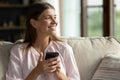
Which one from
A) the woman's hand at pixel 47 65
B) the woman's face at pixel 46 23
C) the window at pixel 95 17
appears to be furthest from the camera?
the window at pixel 95 17

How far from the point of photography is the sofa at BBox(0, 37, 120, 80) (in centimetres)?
201

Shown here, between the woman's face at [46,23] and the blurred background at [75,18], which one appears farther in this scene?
the blurred background at [75,18]

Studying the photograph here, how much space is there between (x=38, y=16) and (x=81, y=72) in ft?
1.63

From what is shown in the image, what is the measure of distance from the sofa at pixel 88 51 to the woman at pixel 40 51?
11cm

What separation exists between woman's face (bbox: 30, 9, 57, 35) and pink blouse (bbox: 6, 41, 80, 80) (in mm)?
126

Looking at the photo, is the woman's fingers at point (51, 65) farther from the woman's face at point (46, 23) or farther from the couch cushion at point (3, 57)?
the couch cushion at point (3, 57)

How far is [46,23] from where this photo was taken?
185cm

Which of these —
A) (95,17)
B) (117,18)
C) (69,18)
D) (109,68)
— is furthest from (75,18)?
(109,68)

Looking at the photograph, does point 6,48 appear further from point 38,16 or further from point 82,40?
point 82,40

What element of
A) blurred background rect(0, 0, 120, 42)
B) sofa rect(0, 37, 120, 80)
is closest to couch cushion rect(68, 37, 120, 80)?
sofa rect(0, 37, 120, 80)

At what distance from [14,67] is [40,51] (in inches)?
8.1

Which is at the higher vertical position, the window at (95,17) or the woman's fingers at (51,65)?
the window at (95,17)

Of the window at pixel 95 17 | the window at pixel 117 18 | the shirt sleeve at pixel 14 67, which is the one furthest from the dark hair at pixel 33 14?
the window at pixel 95 17

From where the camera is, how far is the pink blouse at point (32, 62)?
6.07 ft
